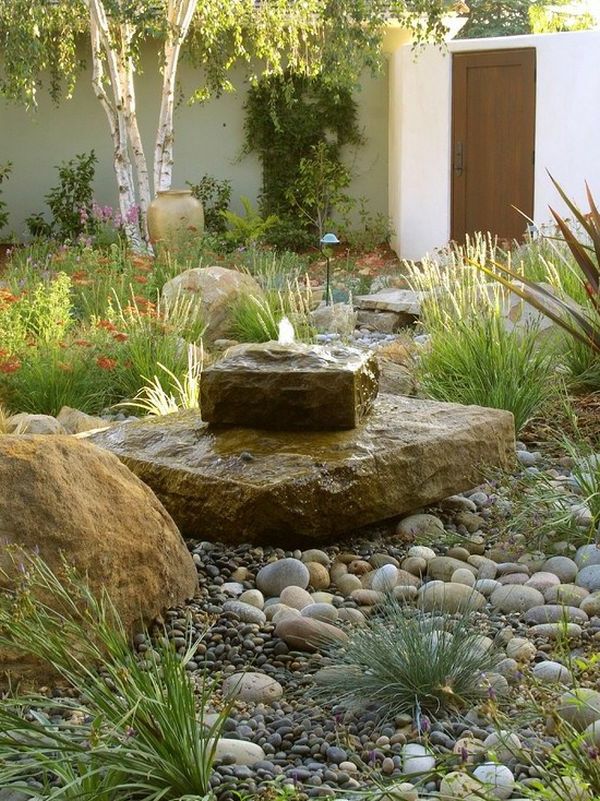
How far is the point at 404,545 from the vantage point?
4.29m

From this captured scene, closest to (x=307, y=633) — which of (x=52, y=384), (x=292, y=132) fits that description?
(x=52, y=384)

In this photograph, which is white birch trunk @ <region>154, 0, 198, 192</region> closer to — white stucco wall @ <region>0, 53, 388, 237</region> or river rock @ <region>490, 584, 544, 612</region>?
white stucco wall @ <region>0, 53, 388, 237</region>

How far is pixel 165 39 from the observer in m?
12.8

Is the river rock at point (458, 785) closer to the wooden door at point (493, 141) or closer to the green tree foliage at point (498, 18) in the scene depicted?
the wooden door at point (493, 141)

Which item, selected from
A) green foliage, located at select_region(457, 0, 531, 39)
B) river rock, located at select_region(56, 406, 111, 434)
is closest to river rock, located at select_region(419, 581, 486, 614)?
river rock, located at select_region(56, 406, 111, 434)

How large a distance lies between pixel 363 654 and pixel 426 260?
15.5 feet

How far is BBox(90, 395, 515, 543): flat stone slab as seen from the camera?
13.6ft

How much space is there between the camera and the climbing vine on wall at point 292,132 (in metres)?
16.5

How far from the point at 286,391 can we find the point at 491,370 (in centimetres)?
162

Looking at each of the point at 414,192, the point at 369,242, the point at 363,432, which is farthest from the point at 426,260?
the point at 369,242

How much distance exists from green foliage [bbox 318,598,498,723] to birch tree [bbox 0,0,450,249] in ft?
33.8

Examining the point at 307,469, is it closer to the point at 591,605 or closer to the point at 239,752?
the point at 591,605

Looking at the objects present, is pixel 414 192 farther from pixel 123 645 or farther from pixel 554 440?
pixel 123 645

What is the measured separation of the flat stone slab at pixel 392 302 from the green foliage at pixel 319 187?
6.09m
